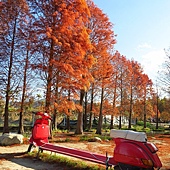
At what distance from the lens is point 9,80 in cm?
1402

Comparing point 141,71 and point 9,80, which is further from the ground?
point 141,71

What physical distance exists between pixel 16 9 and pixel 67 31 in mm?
4405

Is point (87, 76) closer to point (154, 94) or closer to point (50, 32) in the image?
point (50, 32)

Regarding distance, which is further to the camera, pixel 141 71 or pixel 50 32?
pixel 141 71

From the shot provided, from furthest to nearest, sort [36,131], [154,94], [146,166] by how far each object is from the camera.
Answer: [154,94] < [36,131] < [146,166]

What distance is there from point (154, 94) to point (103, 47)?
1886cm

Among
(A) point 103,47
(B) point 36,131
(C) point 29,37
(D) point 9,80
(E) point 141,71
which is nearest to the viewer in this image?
(B) point 36,131

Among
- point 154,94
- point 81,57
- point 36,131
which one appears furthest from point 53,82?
point 154,94

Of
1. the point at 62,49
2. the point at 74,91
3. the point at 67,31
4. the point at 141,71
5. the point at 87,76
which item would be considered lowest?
the point at 74,91

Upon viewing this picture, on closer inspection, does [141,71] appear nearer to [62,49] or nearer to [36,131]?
[62,49]

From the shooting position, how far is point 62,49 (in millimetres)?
12016

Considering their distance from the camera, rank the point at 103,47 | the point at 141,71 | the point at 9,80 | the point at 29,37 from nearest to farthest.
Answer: the point at 29,37 < the point at 9,80 < the point at 103,47 < the point at 141,71

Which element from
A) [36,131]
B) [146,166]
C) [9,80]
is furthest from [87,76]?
[146,166]

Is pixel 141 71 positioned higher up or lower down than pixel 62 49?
higher up
